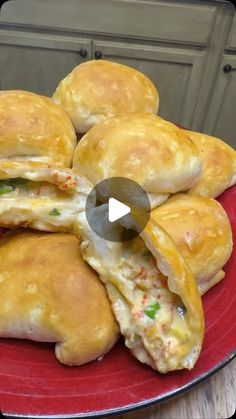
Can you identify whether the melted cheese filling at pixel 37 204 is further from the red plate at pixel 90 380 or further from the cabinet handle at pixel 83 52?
the cabinet handle at pixel 83 52

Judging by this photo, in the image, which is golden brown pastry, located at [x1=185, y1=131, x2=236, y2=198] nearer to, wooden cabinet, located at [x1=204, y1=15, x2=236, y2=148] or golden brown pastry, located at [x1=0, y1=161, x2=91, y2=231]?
golden brown pastry, located at [x1=0, y1=161, x2=91, y2=231]

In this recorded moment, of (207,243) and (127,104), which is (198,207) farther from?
(127,104)

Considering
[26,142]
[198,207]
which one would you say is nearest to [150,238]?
[198,207]

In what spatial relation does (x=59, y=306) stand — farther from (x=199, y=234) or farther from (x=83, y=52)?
(x=83, y=52)

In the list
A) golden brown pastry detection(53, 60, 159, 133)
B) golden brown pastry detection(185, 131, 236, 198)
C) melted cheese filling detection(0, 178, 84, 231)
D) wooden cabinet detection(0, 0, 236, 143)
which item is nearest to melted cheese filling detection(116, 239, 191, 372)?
melted cheese filling detection(0, 178, 84, 231)

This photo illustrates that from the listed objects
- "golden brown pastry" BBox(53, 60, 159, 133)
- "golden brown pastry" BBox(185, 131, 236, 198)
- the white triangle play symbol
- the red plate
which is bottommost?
the red plate
